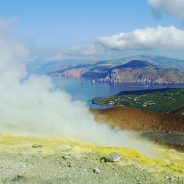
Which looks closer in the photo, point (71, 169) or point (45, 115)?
point (71, 169)

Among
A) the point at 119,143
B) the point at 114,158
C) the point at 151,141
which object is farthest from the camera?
the point at 151,141

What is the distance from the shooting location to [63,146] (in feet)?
153

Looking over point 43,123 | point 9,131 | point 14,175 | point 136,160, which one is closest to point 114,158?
point 136,160

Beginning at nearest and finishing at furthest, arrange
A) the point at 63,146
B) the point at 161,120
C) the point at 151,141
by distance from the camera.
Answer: the point at 63,146, the point at 151,141, the point at 161,120

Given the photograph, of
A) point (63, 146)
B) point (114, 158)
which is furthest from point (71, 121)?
point (114, 158)

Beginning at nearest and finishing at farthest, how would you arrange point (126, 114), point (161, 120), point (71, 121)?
1. point (71, 121)
2. point (161, 120)
3. point (126, 114)

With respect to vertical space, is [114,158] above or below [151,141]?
above

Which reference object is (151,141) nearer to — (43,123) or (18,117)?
(43,123)

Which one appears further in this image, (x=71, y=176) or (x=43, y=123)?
(x=43, y=123)

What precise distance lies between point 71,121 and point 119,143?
13.6 m

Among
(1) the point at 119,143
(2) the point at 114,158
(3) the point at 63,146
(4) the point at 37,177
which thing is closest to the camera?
(4) the point at 37,177

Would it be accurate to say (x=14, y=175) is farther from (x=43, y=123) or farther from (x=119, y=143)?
(x=43, y=123)

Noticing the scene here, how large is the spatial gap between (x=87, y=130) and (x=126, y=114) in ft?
78.0

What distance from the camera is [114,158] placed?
40.8 m
